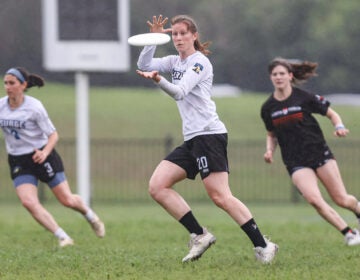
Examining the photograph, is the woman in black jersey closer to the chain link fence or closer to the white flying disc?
the white flying disc

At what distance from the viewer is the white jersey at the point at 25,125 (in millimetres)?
10555

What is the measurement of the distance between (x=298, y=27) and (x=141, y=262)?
40.0 m

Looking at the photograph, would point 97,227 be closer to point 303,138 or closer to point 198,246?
point 303,138

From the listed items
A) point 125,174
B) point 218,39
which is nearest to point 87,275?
point 125,174

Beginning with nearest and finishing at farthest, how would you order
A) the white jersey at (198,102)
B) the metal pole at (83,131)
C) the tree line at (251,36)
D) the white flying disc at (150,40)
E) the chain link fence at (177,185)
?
the white flying disc at (150,40)
the white jersey at (198,102)
the metal pole at (83,131)
the chain link fence at (177,185)
the tree line at (251,36)

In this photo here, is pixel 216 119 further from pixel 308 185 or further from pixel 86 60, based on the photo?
pixel 86 60

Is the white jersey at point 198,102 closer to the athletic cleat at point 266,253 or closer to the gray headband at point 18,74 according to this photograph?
the athletic cleat at point 266,253

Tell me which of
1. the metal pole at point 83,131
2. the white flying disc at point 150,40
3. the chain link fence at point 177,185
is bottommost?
the chain link fence at point 177,185

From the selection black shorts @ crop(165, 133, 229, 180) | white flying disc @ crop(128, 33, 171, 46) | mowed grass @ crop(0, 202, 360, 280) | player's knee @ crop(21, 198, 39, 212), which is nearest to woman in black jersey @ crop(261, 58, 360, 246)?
mowed grass @ crop(0, 202, 360, 280)

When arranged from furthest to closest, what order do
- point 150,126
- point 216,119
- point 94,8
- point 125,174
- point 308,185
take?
point 150,126
point 125,174
point 94,8
point 308,185
point 216,119

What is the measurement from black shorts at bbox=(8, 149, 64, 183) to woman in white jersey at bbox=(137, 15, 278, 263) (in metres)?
2.44

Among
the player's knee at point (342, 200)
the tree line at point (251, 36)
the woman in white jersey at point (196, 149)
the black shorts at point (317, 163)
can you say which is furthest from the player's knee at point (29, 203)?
the tree line at point (251, 36)

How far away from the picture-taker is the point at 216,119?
8.68 metres

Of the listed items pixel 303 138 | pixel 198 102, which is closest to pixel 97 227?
pixel 303 138
